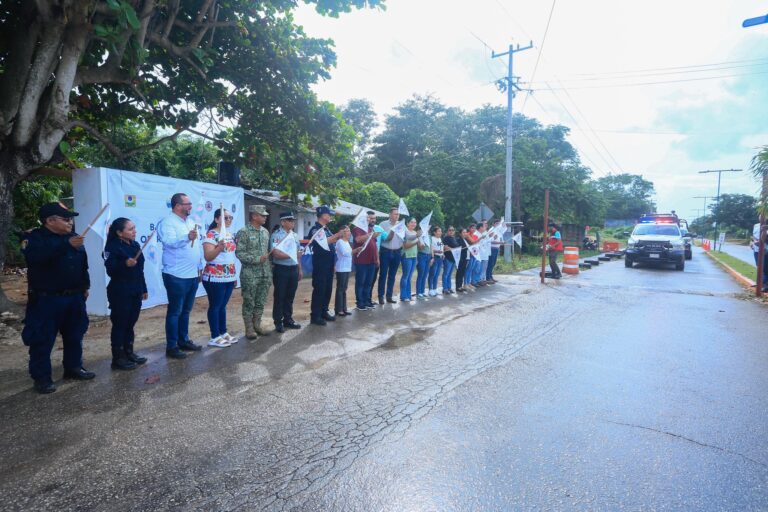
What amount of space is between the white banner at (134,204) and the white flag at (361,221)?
2601 millimetres

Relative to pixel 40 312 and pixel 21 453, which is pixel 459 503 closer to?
pixel 21 453

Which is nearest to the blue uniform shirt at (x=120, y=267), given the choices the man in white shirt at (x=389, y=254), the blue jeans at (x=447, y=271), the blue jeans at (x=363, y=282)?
the blue jeans at (x=363, y=282)

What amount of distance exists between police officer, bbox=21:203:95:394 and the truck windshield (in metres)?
19.9

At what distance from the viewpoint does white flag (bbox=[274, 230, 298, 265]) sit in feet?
20.4

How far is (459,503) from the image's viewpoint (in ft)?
8.13

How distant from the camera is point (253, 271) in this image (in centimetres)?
593

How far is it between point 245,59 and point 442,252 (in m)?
6.20

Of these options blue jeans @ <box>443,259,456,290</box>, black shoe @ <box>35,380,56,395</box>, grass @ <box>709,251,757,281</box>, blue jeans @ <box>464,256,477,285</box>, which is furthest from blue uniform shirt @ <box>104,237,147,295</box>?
grass @ <box>709,251,757,281</box>

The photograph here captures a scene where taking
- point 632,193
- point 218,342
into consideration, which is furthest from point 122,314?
point 632,193

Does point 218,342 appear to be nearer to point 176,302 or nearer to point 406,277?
point 176,302

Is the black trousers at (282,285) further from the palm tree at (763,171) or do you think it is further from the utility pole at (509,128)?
the utility pole at (509,128)

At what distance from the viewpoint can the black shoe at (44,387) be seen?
13.4 ft

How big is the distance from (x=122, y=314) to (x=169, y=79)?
7.26 meters

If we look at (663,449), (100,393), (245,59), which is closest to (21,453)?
(100,393)
